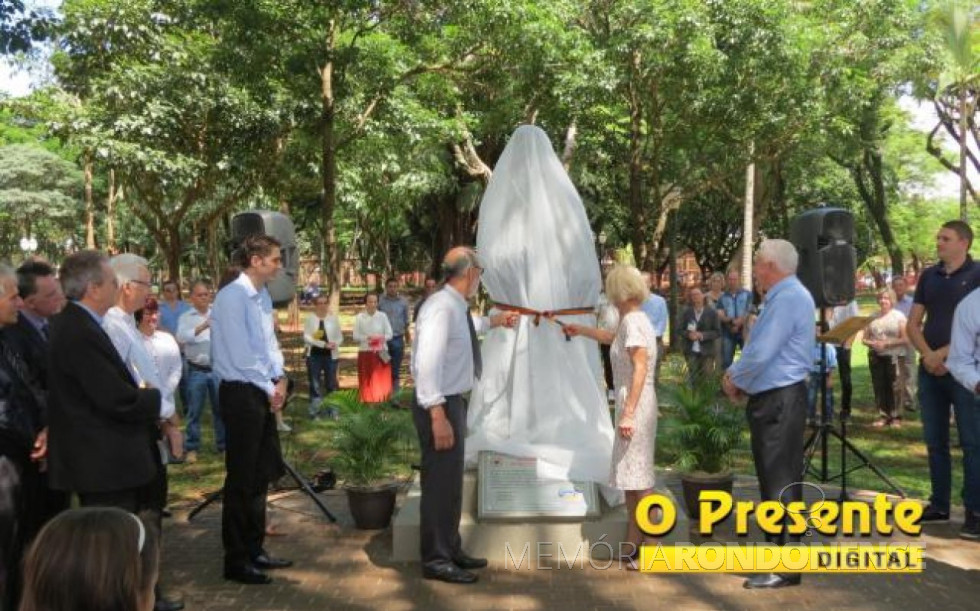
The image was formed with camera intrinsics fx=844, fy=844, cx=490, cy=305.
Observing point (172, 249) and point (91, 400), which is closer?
point (91, 400)

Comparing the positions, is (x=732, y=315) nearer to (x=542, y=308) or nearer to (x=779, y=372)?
(x=542, y=308)

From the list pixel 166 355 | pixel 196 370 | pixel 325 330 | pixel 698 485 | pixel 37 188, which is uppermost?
pixel 37 188

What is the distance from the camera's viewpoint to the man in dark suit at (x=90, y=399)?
4.06m

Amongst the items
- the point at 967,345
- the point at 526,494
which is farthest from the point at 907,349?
the point at 526,494

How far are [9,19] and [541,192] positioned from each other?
6.33m

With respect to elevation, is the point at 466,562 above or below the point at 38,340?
below

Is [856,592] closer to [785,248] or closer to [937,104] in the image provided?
[785,248]

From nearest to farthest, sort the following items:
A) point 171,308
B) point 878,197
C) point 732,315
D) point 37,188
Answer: point 171,308
point 732,315
point 878,197
point 37,188

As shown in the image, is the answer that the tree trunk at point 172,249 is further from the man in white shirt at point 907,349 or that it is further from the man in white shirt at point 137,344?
the man in white shirt at point 907,349

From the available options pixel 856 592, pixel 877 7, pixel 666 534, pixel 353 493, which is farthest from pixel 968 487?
pixel 877 7

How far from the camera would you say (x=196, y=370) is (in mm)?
9398

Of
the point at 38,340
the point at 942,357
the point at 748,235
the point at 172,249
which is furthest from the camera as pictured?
the point at 748,235

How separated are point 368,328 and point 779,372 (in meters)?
8.00

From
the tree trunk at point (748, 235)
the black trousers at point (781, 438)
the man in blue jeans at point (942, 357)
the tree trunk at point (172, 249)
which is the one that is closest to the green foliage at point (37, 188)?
the tree trunk at point (172, 249)
